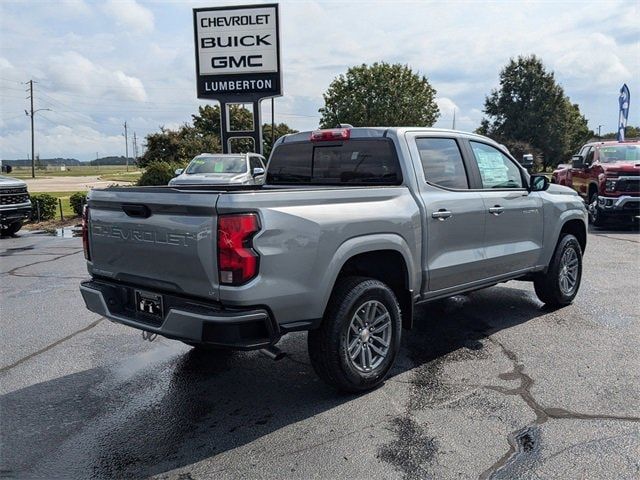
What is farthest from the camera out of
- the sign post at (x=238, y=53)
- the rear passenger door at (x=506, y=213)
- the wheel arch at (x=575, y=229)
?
the sign post at (x=238, y=53)

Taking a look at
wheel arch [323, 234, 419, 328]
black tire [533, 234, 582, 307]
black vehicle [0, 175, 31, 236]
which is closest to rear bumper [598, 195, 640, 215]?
black tire [533, 234, 582, 307]

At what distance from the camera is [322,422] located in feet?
12.0

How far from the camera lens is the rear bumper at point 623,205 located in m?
13.1

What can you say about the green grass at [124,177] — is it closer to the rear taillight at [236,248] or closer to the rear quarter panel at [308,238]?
the rear quarter panel at [308,238]

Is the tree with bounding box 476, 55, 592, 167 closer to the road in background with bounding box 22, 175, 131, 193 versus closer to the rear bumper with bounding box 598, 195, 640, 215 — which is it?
the road in background with bounding box 22, 175, 131, 193

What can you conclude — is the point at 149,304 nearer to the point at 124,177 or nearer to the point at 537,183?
the point at 537,183

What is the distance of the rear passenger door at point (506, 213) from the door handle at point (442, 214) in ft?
2.14

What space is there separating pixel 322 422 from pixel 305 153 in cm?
251

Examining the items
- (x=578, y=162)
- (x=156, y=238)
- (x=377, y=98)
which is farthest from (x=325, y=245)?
(x=377, y=98)

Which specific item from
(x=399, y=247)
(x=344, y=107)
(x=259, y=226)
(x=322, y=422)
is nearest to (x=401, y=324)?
(x=399, y=247)

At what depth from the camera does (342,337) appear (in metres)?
3.82

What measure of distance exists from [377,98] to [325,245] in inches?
1681

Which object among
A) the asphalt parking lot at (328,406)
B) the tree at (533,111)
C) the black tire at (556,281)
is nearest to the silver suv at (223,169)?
the asphalt parking lot at (328,406)

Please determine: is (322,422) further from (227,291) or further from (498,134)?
(498,134)
